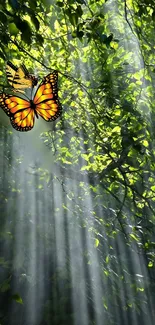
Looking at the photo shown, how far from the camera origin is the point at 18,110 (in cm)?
134

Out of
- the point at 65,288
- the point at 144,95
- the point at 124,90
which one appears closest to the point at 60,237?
the point at 65,288

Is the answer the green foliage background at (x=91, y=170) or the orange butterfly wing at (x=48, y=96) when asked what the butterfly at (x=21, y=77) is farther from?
the green foliage background at (x=91, y=170)

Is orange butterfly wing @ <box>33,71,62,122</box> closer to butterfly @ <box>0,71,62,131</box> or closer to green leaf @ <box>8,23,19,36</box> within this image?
butterfly @ <box>0,71,62,131</box>

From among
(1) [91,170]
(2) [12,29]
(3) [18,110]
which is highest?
(1) [91,170]

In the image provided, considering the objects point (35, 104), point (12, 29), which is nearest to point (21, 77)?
point (35, 104)

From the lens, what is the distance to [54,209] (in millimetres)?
3375

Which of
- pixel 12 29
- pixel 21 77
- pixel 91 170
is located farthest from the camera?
pixel 91 170

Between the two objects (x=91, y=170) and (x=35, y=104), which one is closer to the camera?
(x=35, y=104)

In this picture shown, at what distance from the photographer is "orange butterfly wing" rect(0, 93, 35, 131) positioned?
4.28 ft

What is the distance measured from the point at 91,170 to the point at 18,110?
88.7 inches

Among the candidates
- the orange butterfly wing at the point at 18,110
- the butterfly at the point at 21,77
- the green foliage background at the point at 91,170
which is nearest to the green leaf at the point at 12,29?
the butterfly at the point at 21,77

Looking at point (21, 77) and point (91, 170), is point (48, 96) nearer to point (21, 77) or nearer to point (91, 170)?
point (21, 77)

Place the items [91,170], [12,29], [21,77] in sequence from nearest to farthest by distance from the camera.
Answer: [21,77] < [12,29] < [91,170]

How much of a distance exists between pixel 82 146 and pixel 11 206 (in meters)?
1.40
